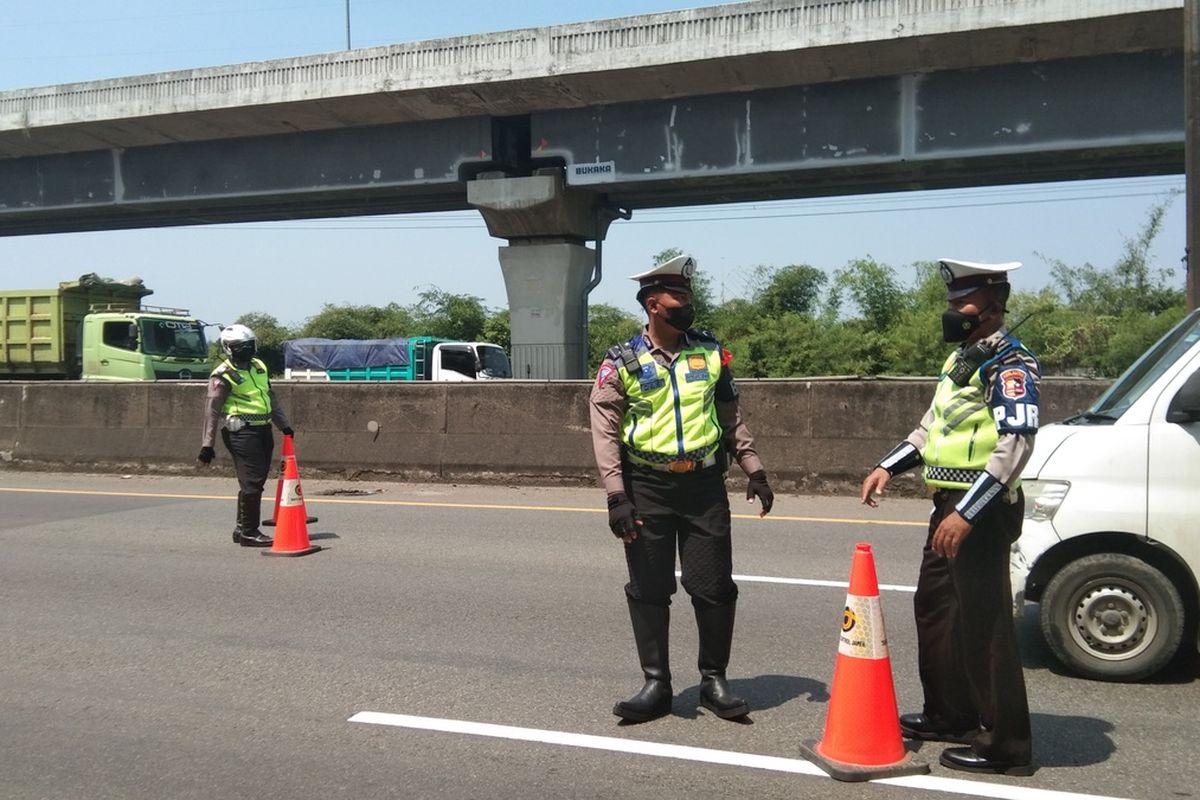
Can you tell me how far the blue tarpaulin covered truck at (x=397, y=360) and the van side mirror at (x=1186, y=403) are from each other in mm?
28224

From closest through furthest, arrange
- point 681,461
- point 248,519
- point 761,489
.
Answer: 1. point 681,461
2. point 761,489
3. point 248,519

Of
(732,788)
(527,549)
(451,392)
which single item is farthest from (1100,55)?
(732,788)

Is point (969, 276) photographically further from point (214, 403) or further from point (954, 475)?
point (214, 403)

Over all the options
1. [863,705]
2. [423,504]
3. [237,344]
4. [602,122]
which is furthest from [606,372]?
[602,122]

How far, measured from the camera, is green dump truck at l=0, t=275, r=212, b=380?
92.7ft

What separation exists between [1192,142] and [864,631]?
9073 mm

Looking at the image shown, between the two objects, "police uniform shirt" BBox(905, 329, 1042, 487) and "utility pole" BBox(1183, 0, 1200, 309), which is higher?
"utility pole" BBox(1183, 0, 1200, 309)

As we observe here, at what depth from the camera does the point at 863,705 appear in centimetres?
413

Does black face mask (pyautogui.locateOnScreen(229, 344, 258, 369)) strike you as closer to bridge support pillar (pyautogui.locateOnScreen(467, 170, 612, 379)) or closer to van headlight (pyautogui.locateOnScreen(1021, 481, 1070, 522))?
van headlight (pyautogui.locateOnScreen(1021, 481, 1070, 522))

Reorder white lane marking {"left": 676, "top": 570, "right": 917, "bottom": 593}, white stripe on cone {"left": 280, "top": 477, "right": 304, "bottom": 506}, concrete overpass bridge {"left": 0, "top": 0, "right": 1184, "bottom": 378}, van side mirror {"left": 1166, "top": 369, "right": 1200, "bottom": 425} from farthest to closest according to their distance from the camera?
concrete overpass bridge {"left": 0, "top": 0, "right": 1184, "bottom": 378} → white stripe on cone {"left": 280, "top": 477, "right": 304, "bottom": 506} → white lane marking {"left": 676, "top": 570, "right": 917, "bottom": 593} → van side mirror {"left": 1166, "top": 369, "right": 1200, "bottom": 425}

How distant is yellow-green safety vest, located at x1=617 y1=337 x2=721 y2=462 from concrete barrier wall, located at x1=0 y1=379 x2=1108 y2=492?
7830 millimetres

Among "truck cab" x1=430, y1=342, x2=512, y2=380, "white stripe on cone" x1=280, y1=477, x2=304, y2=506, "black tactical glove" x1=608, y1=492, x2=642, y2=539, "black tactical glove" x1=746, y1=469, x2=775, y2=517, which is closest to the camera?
"black tactical glove" x1=608, y1=492, x2=642, y2=539

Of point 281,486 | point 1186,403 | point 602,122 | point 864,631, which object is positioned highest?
point 602,122

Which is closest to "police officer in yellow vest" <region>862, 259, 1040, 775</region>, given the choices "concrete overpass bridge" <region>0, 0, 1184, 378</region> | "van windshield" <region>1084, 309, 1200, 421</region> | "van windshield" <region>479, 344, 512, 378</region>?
"van windshield" <region>1084, 309, 1200, 421</region>
